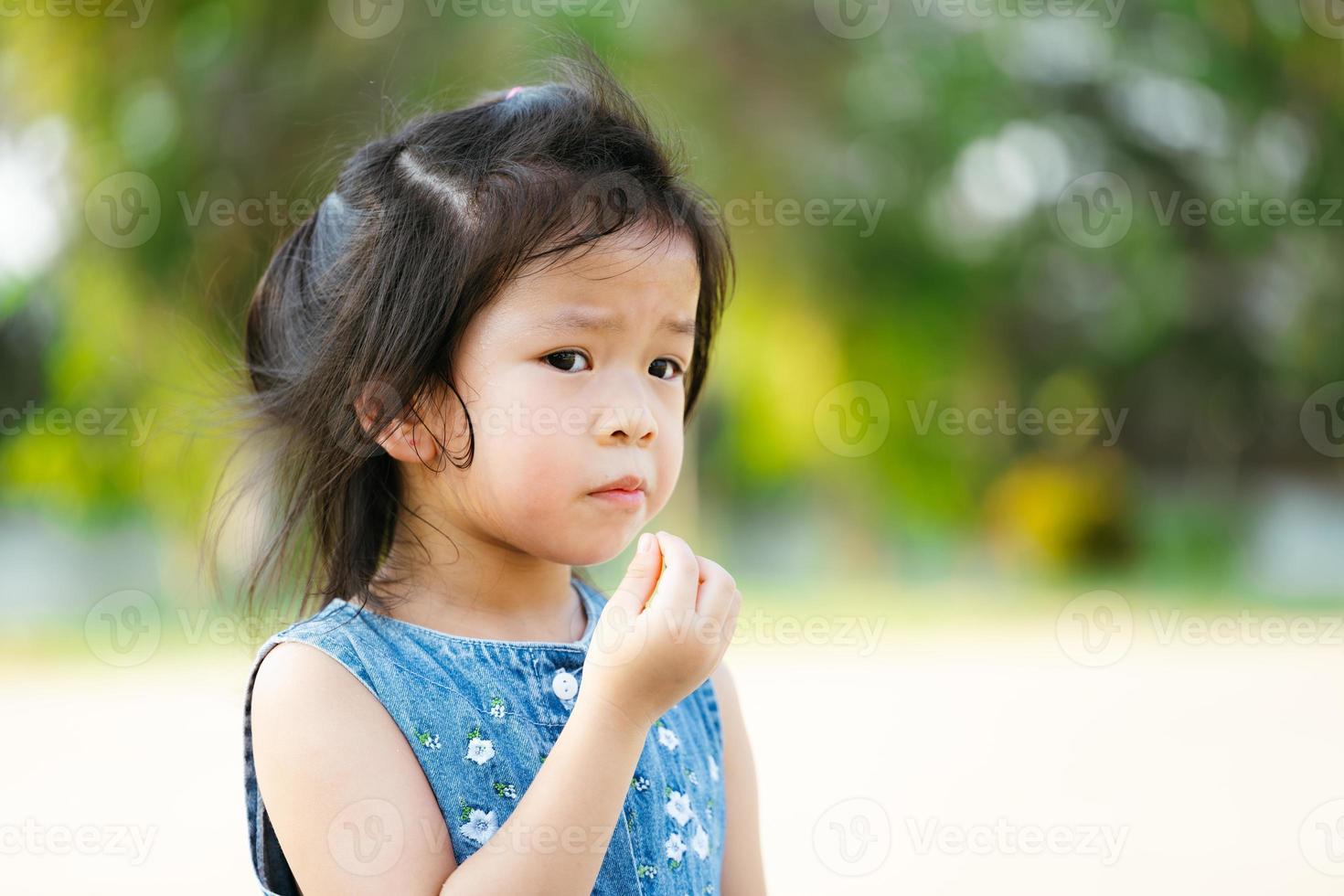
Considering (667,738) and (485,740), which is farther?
(667,738)

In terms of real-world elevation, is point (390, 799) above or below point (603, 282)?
below

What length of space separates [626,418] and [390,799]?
46 centimetres

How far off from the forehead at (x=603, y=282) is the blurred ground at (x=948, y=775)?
2015mm

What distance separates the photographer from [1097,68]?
10.3 metres

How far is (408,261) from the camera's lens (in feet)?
4.74

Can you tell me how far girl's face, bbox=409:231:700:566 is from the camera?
1.35 m

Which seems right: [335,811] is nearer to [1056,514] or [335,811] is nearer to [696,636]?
[696,636]

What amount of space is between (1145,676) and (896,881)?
3.12 meters

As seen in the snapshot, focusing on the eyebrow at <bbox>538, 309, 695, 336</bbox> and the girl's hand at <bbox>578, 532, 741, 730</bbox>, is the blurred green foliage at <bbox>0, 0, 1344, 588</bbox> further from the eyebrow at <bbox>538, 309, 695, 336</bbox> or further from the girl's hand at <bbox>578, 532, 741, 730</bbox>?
the girl's hand at <bbox>578, 532, 741, 730</bbox>

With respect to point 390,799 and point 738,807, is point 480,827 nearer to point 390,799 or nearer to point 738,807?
point 390,799

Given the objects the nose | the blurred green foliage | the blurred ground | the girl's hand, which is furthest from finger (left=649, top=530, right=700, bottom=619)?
the blurred green foliage

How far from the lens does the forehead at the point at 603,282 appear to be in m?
1.36

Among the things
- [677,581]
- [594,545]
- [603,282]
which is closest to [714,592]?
[677,581]

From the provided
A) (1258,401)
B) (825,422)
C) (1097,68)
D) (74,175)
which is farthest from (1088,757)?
(1258,401)
